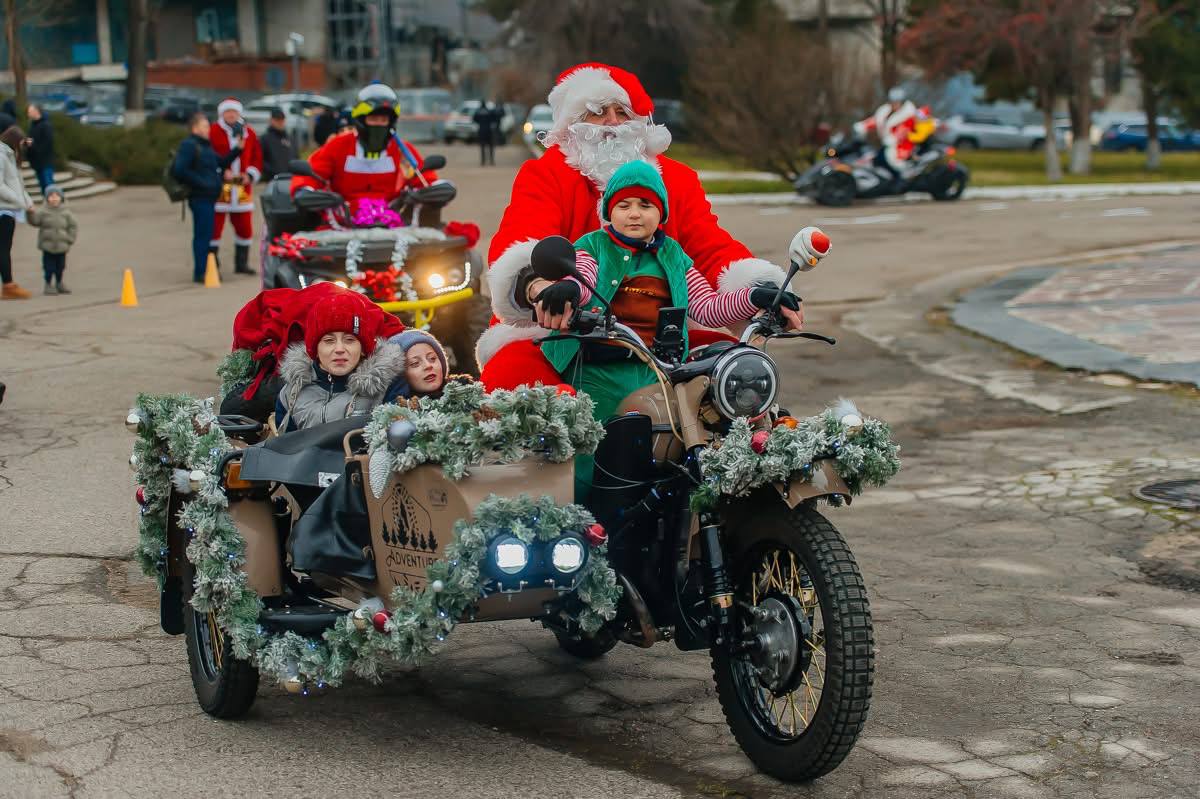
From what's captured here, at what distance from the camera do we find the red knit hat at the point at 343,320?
18.4 ft

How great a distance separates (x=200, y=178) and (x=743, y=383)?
14.7 meters

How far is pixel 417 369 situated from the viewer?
5.66 m

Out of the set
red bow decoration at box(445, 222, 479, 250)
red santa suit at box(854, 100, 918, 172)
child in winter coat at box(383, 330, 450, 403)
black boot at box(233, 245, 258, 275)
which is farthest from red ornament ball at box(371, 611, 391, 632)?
red santa suit at box(854, 100, 918, 172)

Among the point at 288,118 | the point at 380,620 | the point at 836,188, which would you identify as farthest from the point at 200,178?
the point at 288,118

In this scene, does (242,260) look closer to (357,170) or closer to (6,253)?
(6,253)

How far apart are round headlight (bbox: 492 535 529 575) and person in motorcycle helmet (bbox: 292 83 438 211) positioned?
836 centimetres

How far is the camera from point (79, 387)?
11672mm

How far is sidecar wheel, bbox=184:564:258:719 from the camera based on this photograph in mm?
5277

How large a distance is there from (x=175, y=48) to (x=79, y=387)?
67.5 metres

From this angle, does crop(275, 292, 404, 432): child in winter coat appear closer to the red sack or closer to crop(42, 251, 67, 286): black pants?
the red sack

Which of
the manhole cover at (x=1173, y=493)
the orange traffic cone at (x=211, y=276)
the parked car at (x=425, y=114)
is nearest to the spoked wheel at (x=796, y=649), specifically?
the manhole cover at (x=1173, y=493)

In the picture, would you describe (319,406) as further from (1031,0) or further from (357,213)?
(1031,0)

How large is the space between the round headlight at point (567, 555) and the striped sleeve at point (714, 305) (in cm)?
118

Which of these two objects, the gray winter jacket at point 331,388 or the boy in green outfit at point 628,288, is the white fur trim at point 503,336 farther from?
the gray winter jacket at point 331,388
